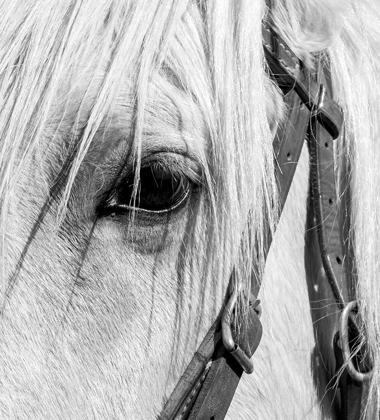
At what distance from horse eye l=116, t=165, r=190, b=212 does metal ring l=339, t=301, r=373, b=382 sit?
35 centimetres

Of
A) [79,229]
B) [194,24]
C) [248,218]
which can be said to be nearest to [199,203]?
[248,218]

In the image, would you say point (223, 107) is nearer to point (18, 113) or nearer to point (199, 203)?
point (199, 203)

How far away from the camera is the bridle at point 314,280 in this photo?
976mm

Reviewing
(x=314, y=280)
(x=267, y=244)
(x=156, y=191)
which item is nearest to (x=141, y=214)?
(x=156, y=191)

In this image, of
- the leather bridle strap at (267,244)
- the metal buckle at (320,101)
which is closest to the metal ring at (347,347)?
the leather bridle strap at (267,244)

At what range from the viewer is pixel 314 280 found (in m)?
1.08

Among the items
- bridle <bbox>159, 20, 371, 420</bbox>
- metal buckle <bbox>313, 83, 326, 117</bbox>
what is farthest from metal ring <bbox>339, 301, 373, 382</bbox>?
metal buckle <bbox>313, 83, 326, 117</bbox>

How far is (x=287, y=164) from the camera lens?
104 cm

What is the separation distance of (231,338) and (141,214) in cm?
24

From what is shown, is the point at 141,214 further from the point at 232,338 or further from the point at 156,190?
the point at 232,338

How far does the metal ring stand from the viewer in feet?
3.39

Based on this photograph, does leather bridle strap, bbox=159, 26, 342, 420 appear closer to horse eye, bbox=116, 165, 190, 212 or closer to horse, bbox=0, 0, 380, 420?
horse, bbox=0, 0, 380, 420

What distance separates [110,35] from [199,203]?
0.98ft

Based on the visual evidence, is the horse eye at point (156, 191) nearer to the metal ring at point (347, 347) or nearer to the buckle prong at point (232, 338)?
the buckle prong at point (232, 338)
